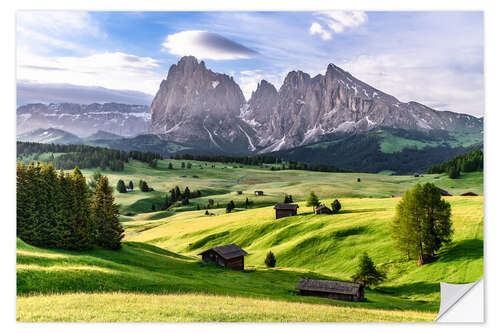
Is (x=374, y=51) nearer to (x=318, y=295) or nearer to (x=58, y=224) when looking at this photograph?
(x=318, y=295)

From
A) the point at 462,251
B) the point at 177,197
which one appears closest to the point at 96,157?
the point at 177,197

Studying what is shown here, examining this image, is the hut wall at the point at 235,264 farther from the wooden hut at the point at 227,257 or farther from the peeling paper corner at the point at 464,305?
the peeling paper corner at the point at 464,305

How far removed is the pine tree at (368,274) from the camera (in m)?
32.6

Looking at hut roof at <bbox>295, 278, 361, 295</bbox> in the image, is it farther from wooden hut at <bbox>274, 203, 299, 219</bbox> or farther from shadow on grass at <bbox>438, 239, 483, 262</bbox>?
wooden hut at <bbox>274, 203, 299, 219</bbox>

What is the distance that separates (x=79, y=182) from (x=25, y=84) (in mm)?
8792

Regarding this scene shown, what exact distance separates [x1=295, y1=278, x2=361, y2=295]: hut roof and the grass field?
1.29 meters

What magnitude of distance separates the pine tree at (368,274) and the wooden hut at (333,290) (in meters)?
4.34

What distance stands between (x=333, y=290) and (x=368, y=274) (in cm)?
655

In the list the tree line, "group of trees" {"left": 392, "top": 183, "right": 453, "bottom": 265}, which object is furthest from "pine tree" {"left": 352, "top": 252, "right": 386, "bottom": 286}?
the tree line

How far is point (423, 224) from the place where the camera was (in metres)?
33.3

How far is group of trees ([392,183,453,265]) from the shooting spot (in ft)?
108

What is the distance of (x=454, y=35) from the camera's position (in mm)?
26312

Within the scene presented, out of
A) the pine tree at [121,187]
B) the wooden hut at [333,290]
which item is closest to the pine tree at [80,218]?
the wooden hut at [333,290]

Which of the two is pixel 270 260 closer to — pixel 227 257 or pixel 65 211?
pixel 227 257
